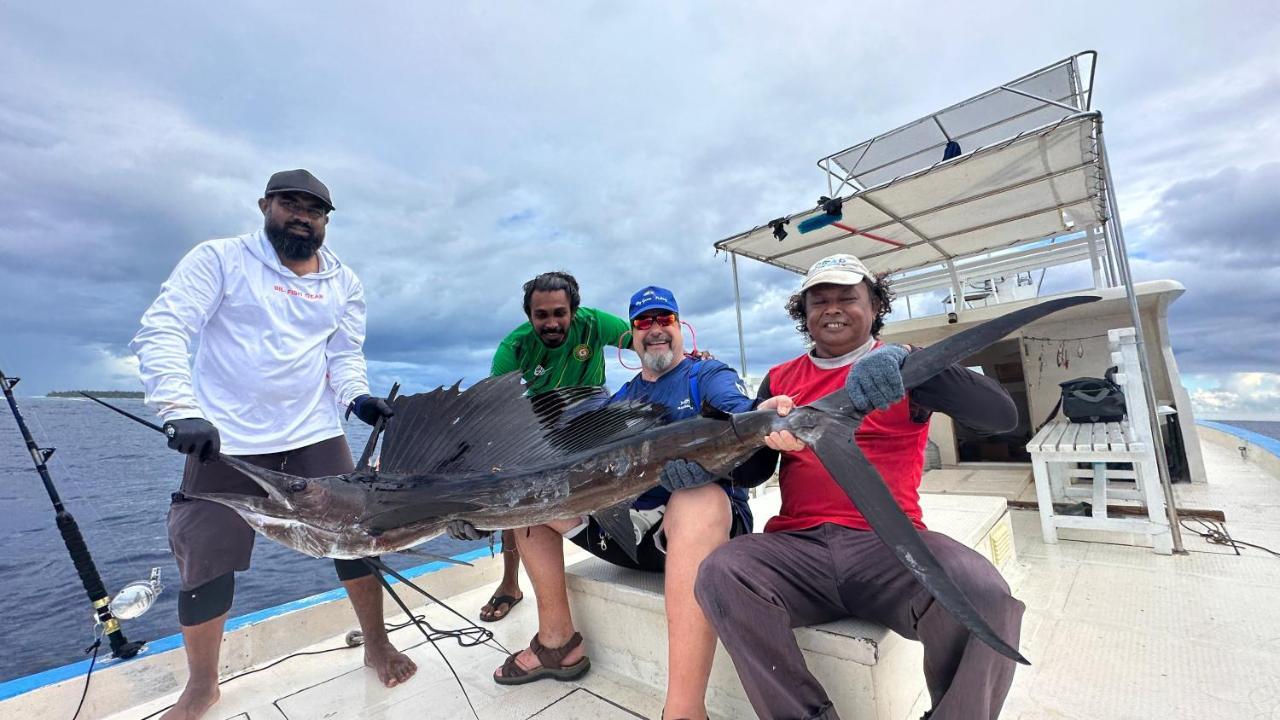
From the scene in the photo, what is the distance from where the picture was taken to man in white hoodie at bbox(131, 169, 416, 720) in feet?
6.23

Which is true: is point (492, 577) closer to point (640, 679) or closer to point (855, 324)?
point (640, 679)

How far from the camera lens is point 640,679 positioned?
199 cm

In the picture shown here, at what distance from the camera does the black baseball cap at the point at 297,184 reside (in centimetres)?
204

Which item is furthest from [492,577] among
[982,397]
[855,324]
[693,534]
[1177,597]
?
A: [1177,597]

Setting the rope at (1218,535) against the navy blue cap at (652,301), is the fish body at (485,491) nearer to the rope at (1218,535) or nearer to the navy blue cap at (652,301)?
the navy blue cap at (652,301)

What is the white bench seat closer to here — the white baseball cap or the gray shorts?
the white baseball cap

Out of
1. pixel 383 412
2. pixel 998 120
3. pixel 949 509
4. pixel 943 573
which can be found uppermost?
pixel 998 120

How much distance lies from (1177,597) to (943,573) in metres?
2.29

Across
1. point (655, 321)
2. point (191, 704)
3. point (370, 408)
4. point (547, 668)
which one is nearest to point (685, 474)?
point (655, 321)

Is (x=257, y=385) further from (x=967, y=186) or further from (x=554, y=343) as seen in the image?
(x=967, y=186)

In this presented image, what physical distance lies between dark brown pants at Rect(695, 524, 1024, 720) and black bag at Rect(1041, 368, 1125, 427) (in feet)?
13.0

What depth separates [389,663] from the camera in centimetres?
218

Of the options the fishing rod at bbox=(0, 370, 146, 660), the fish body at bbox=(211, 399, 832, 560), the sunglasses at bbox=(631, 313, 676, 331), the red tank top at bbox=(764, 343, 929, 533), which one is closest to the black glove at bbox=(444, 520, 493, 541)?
the fish body at bbox=(211, 399, 832, 560)

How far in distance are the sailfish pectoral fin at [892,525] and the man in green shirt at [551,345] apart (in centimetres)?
141
